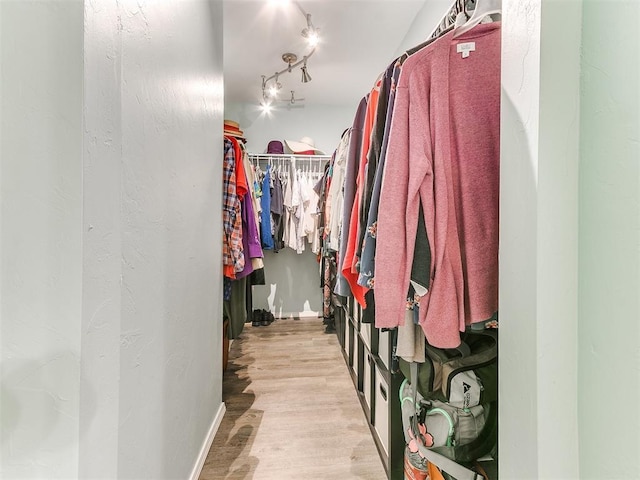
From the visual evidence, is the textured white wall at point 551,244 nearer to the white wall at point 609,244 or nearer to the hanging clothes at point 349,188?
the white wall at point 609,244

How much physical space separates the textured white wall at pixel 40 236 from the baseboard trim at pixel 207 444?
37.6 inches

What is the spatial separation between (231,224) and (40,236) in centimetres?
132

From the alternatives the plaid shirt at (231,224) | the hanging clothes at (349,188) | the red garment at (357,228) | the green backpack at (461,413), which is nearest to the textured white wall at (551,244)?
the green backpack at (461,413)

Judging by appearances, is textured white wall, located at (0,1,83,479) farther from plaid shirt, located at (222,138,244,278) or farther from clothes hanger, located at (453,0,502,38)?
plaid shirt, located at (222,138,244,278)

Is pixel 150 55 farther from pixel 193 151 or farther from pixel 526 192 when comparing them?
pixel 526 192

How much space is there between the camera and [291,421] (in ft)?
5.56

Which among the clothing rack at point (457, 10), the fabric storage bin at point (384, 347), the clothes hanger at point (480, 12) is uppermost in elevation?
the clothing rack at point (457, 10)

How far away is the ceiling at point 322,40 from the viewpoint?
1.97 meters

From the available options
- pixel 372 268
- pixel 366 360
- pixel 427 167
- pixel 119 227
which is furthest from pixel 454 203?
pixel 366 360

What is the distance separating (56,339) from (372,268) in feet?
2.14

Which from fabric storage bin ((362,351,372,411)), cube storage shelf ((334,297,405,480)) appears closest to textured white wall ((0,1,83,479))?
cube storage shelf ((334,297,405,480))

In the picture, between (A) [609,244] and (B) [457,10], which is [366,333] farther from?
(B) [457,10]

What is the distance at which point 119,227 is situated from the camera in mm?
678

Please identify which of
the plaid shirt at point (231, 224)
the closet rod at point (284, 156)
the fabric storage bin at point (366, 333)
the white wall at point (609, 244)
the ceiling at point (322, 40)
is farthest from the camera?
the closet rod at point (284, 156)
